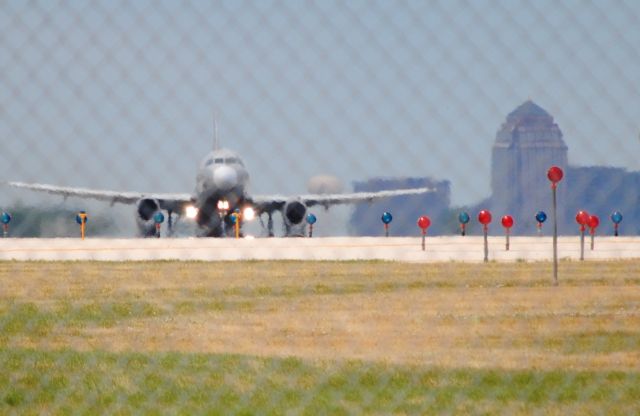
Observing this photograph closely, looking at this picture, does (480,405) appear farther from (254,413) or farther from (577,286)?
(577,286)

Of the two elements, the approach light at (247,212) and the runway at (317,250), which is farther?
the runway at (317,250)

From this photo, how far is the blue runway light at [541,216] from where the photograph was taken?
22.7 ft

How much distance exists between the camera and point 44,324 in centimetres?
1755

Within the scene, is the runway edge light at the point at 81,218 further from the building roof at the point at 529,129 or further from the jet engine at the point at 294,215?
the jet engine at the point at 294,215

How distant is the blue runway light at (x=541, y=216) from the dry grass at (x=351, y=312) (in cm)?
527

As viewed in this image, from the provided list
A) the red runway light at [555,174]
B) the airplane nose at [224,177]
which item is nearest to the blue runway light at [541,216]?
the red runway light at [555,174]

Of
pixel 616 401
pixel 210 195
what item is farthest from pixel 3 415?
pixel 210 195

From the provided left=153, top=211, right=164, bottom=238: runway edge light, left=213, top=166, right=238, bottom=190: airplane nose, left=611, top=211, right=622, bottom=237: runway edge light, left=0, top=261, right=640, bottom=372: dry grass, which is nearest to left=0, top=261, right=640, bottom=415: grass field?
left=0, top=261, right=640, bottom=372: dry grass

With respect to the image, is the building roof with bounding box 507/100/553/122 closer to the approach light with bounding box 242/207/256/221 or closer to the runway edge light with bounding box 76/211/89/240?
the runway edge light with bounding box 76/211/89/240

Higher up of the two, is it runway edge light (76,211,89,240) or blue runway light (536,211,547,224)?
runway edge light (76,211,89,240)

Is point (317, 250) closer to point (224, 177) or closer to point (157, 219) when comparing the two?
point (157, 219)

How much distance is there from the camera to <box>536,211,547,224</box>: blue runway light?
6.91 meters

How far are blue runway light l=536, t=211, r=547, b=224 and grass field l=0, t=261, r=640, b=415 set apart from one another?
10.0 ft

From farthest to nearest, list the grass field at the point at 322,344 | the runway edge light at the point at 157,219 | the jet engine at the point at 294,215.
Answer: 1. the jet engine at the point at 294,215
2. the runway edge light at the point at 157,219
3. the grass field at the point at 322,344
